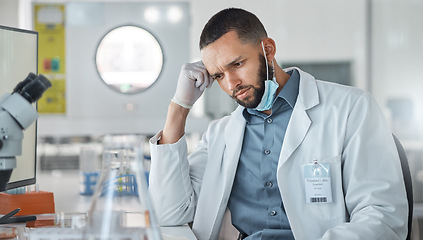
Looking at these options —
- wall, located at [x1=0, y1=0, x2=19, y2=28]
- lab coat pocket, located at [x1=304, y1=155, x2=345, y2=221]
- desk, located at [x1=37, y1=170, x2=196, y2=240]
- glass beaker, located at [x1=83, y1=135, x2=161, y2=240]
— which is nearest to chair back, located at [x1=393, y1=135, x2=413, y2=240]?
lab coat pocket, located at [x1=304, y1=155, x2=345, y2=221]

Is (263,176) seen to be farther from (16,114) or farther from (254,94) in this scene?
(16,114)

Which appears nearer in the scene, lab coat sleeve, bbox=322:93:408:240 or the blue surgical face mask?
A: lab coat sleeve, bbox=322:93:408:240

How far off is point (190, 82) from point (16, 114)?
777 millimetres

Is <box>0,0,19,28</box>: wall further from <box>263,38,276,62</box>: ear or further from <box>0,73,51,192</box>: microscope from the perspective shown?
<box>0,73,51,192</box>: microscope

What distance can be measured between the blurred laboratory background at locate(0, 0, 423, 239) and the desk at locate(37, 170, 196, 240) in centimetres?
111

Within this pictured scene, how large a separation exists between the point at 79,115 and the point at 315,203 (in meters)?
2.94

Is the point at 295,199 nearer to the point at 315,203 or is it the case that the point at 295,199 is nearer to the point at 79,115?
the point at 315,203

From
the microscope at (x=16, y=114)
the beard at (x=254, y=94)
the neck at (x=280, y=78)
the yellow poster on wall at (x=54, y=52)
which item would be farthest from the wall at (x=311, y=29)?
the microscope at (x=16, y=114)

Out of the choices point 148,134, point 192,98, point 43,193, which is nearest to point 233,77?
point 192,98

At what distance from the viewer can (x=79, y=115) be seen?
4141mm

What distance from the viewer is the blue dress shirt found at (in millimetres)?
1583

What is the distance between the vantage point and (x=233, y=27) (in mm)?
1619

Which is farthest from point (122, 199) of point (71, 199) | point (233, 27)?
point (71, 199)

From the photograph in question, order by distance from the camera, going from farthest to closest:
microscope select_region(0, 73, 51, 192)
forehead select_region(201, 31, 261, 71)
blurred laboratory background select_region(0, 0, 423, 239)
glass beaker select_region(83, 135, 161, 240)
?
blurred laboratory background select_region(0, 0, 423, 239), forehead select_region(201, 31, 261, 71), microscope select_region(0, 73, 51, 192), glass beaker select_region(83, 135, 161, 240)
